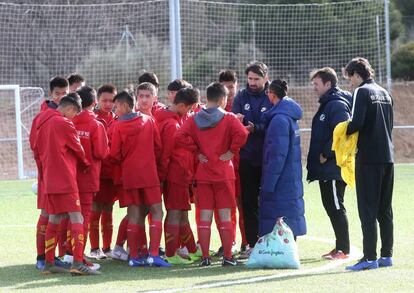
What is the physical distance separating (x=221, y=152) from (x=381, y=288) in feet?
7.63

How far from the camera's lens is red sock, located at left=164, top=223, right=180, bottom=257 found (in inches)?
386

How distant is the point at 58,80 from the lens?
380 inches

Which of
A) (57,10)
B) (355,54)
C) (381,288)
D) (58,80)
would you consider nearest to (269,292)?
(381,288)

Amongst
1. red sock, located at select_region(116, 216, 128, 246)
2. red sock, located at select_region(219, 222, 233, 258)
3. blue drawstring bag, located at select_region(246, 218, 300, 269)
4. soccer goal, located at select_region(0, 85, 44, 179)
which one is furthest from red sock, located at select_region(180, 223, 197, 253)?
soccer goal, located at select_region(0, 85, 44, 179)

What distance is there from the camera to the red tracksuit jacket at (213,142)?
9273mm

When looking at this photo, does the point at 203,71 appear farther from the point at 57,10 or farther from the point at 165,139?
the point at 165,139

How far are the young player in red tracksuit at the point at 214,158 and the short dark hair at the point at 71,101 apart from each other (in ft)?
3.37

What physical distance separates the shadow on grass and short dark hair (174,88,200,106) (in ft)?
5.40

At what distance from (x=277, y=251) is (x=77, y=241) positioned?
1.88 metres

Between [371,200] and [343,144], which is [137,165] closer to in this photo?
[343,144]

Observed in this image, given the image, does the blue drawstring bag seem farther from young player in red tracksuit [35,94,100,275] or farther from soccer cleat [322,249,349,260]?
young player in red tracksuit [35,94,100,275]

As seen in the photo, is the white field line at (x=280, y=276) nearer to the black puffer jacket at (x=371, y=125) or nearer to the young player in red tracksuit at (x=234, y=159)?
the black puffer jacket at (x=371, y=125)

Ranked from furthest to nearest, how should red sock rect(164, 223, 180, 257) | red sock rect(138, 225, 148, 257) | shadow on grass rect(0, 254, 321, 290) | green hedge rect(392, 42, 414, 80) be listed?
green hedge rect(392, 42, 414, 80)
red sock rect(164, 223, 180, 257)
red sock rect(138, 225, 148, 257)
shadow on grass rect(0, 254, 321, 290)

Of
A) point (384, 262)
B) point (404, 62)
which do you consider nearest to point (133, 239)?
point (384, 262)
